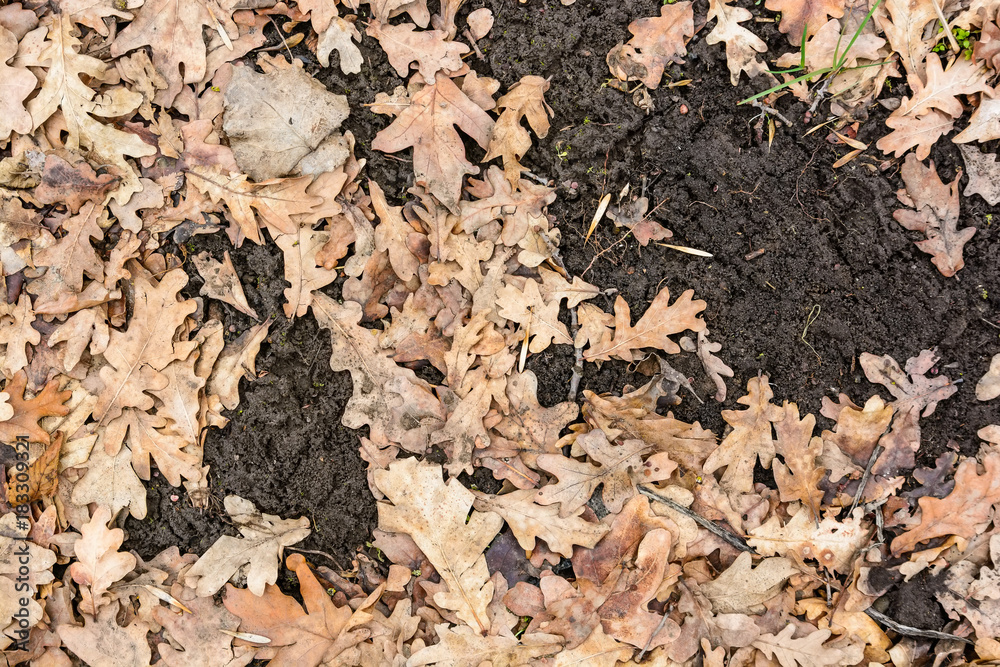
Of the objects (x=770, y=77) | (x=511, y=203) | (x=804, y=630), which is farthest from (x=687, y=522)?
(x=770, y=77)

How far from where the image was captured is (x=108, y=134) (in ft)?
7.53

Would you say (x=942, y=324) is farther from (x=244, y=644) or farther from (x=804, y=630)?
(x=244, y=644)

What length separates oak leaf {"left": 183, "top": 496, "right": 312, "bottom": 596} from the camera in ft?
7.52

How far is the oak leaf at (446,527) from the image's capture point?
7.27 ft

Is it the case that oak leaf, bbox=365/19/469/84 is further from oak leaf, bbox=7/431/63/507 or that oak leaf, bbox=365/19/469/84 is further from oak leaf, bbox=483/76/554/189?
oak leaf, bbox=7/431/63/507

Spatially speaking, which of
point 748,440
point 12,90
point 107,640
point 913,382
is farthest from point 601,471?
point 12,90

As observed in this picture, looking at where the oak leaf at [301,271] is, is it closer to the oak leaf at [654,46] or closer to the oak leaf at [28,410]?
the oak leaf at [28,410]

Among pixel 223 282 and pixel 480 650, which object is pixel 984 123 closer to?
pixel 480 650

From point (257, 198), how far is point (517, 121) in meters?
1.05

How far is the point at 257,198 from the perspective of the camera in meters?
2.27

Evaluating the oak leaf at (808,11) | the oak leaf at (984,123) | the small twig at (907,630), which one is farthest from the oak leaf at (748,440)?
the oak leaf at (808,11)

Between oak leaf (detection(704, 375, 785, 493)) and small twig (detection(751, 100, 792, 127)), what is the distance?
3.23ft

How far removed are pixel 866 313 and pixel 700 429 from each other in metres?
0.77

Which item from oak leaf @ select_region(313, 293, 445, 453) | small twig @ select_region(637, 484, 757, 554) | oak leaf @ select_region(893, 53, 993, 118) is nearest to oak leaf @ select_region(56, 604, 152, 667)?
oak leaf @ select_region(313, 293, 445, 453)
